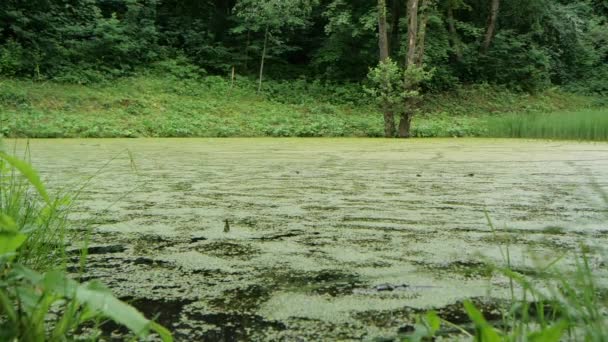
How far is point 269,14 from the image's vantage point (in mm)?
13172

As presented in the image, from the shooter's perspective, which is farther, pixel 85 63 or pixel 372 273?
pixel 85 63

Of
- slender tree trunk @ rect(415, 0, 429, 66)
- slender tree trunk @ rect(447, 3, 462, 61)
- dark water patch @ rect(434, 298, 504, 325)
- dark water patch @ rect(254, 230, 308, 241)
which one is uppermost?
slender tree trunk @ rect(447, 3, 462, 61)

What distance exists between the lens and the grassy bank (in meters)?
8.66

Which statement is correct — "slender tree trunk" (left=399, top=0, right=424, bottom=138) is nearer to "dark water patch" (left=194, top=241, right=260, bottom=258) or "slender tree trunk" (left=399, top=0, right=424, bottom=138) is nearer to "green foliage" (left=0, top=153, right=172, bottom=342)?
"dark water patch" (left=194, top=241, right=260, bottom=258)

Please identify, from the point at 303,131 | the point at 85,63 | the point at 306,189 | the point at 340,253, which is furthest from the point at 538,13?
the point at 340,253

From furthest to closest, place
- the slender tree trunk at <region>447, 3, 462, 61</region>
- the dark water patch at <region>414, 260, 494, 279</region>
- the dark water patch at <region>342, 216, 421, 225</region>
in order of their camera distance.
Answer: the slender tree trunk at <region>447, 3, 462, 61</region> < the dark water patch at <region>342, 216, 421, 225</region> < the dark water patch at <region>414, 260, 494, 279</region>

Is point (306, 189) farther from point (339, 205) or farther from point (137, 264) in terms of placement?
point (137, 264)

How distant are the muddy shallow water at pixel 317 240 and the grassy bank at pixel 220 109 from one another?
17.9 ft

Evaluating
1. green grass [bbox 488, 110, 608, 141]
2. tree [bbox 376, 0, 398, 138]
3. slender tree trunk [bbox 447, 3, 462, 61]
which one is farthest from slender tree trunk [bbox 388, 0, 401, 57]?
green grass [bbox 488, 110, 608, 141]

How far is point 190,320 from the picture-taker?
1.00 metres

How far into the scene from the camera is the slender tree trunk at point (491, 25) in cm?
1516

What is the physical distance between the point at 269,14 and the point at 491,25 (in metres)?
6.53

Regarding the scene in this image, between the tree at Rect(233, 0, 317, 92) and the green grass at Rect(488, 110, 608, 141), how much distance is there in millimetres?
5886

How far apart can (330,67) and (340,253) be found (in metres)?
13.7
